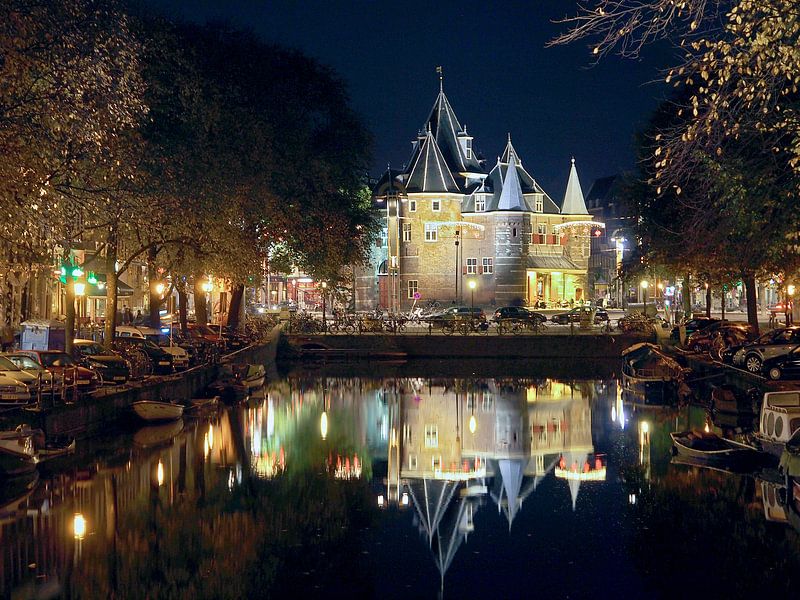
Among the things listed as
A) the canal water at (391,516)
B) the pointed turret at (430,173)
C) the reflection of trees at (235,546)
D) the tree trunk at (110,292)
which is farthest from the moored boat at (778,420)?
the pointed turret at (430,173)

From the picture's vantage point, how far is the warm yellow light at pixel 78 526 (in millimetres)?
19391

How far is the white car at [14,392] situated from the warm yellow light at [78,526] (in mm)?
8548

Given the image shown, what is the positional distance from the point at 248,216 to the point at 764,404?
24.2m

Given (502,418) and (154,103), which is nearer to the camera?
(154,103)

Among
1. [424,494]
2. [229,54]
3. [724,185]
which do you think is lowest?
[424,494]

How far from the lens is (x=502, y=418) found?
127 ft

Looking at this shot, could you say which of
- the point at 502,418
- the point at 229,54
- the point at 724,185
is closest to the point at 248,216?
the point at 229,54

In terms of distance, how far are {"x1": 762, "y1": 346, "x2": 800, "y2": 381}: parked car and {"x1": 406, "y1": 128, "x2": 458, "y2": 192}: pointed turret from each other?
6335cm

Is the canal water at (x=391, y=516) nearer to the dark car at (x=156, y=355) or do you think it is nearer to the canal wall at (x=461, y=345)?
the dark car at (x=156, y=355)

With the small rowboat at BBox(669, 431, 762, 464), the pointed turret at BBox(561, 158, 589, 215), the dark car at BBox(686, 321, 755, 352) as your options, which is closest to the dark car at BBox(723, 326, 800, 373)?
the dark car at BBox(686, 321, 755, 352)

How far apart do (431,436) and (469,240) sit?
6900 centimetres

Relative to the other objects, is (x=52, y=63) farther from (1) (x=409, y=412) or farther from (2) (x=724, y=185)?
(1) (x=409, y=412)

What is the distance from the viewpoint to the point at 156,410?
34031 mm

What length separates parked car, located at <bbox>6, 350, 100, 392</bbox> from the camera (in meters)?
30.9
